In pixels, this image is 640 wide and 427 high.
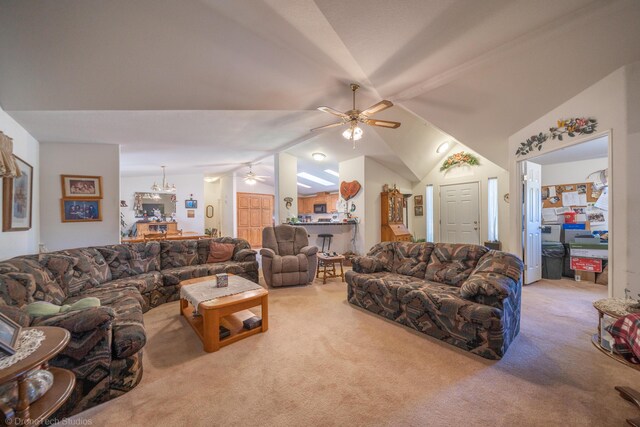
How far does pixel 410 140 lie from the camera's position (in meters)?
5.23

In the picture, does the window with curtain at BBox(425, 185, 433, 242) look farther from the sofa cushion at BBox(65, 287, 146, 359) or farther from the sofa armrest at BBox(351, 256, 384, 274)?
the sofa cushion at BBox(65, 287, 146, 359)

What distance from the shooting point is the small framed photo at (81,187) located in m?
3.86

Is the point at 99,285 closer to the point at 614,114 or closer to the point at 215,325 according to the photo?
the point at 215,325

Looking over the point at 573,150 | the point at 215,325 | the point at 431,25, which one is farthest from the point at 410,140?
the point at 215,325

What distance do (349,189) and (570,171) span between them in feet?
14.8

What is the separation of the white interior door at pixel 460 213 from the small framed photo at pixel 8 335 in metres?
6.91

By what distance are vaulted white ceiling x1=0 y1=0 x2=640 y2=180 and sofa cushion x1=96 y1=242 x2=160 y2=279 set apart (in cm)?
166

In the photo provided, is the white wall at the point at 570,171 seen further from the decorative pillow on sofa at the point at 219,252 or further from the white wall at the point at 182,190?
the white wall at the point at 182,190

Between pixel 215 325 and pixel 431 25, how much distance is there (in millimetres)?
3201

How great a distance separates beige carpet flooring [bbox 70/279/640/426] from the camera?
1473 mm

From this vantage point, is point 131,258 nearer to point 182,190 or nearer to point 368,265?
point 368,265

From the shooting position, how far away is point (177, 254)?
13.0 feet

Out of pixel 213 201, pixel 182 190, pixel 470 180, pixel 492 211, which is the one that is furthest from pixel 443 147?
pixel 213 201

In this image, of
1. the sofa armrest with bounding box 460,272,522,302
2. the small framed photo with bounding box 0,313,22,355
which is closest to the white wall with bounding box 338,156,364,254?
the sofa armrest with bounding box 460,272,522,302
